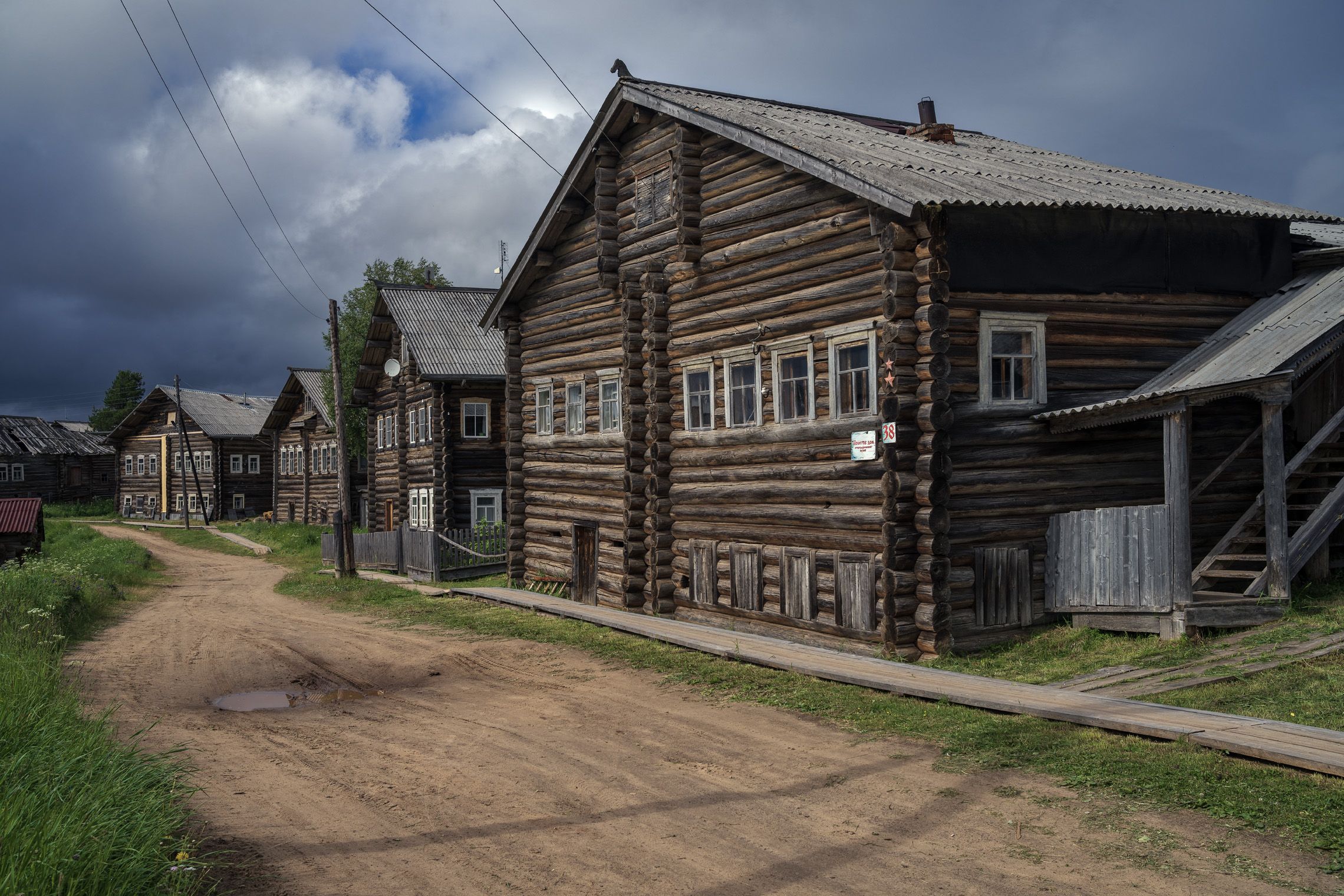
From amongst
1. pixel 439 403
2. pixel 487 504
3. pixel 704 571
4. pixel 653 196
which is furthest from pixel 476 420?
pixel 704 571

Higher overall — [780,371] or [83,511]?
[780,371]

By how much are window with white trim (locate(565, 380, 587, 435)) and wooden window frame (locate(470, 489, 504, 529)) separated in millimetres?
13155

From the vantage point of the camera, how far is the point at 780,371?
16.3m

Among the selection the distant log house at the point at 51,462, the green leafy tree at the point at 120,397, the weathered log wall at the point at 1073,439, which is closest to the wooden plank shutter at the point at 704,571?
the weathered log wall at the point at 1073,439

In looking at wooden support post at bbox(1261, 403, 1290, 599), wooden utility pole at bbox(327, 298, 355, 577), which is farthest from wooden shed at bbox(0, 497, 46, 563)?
wooden support post at bbox(1261, 403, 1290, 599)

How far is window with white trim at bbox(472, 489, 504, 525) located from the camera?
117 feet

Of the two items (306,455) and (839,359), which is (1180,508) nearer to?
(839,359)

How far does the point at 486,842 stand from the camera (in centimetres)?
705

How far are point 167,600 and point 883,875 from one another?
22.9m

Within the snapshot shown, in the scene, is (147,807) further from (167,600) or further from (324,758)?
(167,600)

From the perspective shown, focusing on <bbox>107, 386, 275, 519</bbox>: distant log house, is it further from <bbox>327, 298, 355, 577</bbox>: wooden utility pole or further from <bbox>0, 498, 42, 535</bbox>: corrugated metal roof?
<bbox>327, 298, 355, 577</bbox>: wooden utility pole

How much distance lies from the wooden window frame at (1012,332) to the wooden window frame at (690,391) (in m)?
5.23

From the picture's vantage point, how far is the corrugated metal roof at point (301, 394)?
49812 millimetres

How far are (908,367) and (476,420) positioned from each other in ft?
79.3
